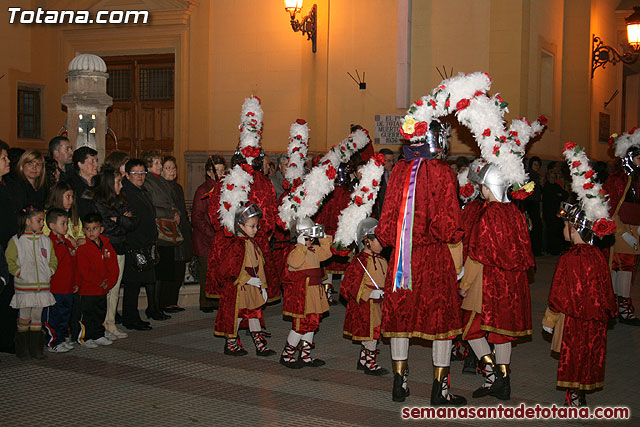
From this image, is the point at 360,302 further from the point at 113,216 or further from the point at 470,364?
the point at 113,216

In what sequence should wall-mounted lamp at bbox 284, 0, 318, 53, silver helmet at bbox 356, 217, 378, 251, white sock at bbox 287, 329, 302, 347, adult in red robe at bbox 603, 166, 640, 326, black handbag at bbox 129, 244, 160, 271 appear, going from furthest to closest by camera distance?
wall-mounted lamp at bbox 284, 0, 318, 53 → adult in red robe at bbox 603, 166, 640, 326 → black handbag at bbox 129, 244, 160, 271 → white sock at bbox 287, 329, 302, 347 → silver helmet at bbox 356, 217, 378, 251

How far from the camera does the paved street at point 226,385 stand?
19.8ft

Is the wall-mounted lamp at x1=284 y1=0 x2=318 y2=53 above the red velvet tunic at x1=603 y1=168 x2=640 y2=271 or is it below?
above

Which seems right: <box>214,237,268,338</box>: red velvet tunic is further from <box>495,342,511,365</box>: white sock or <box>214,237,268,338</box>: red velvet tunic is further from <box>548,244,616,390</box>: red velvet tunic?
<box>548,244,616,390</box>: red velvet tunic

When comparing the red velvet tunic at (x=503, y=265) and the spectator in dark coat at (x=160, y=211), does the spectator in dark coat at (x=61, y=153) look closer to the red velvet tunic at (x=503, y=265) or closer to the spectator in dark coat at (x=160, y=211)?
the spectator in dark coat at (x=160, y=211)

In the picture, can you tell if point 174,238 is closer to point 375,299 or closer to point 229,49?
point 375,299

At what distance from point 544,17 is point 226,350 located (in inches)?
497

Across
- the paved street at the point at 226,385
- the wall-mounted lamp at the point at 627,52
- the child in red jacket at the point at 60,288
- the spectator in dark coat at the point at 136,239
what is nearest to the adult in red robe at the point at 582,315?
the paved street at the point at 226,385

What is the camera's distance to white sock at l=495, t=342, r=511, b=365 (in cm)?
664

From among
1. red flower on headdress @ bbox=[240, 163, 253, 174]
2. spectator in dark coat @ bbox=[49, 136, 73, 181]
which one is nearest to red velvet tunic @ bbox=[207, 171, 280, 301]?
red flower on headdress @ bbox=[240, 163, 253, 174]

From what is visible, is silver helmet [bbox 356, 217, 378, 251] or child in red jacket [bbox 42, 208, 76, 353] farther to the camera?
child in red jacket [bbox 42, 208, 76, 353]

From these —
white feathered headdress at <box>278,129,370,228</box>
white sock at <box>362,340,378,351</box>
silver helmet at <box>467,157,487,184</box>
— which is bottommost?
white sock at <box>362,340,378,351</box>

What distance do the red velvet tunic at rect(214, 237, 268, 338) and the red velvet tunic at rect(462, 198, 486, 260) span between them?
2146 millimetres

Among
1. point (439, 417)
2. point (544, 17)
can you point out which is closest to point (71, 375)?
point (439, 417)
